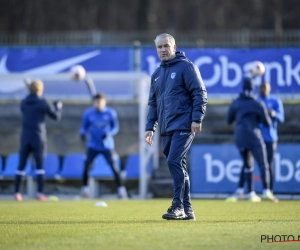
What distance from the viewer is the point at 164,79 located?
10383 mm

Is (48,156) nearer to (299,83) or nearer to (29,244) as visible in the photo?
(299,83)

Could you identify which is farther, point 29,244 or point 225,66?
point 225,66

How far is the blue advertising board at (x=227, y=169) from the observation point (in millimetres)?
18047

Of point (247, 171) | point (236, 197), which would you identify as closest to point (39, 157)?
point (236, 197)

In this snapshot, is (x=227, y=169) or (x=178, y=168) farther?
(x=227, y=169)

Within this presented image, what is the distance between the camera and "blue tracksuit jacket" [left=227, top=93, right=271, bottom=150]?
16.1m

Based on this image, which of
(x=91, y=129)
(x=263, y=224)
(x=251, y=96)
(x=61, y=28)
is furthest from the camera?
(x=61, y=28)

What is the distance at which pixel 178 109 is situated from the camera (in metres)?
10.2

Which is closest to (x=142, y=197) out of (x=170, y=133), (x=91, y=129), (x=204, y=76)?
(x=91, y=129)

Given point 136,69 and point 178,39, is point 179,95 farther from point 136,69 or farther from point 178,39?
point 178,39

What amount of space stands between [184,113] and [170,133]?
293 mm

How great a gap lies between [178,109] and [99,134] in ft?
25.6

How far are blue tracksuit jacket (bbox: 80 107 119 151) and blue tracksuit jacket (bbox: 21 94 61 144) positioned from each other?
883 millimetres

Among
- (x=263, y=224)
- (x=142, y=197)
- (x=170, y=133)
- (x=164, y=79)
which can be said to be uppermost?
(x=164, y=79)
